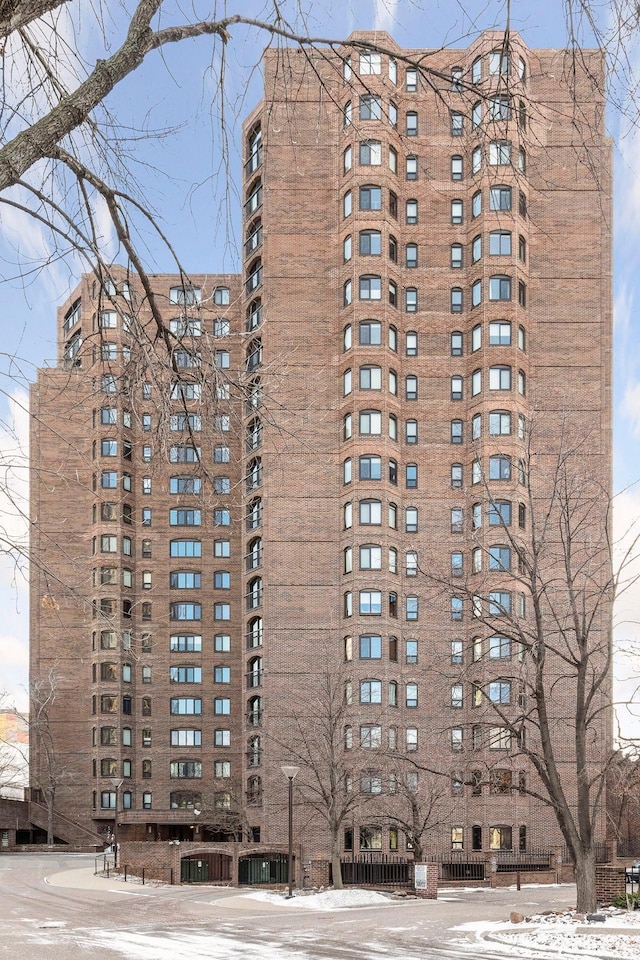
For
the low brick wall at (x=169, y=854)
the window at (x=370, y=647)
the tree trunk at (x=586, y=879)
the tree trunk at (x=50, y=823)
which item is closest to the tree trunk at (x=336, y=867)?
the low brick wall at (x=169, y=854)

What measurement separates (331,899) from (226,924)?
8890 millimetres

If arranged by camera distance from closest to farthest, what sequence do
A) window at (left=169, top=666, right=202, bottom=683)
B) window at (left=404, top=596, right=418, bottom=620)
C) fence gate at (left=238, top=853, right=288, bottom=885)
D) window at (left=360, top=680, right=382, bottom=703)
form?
fence gate at (left=238, top=853, right=288, bottom=885), window at (left=360, top=680, right=382, bottom=703), window at (left=404, top=596, right=418, bottom=620), window at (left=169, top=666, right=202, bottom=683)

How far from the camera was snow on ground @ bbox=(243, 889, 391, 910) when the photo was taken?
3875cm

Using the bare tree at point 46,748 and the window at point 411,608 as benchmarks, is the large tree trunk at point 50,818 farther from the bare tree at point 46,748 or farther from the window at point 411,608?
the window at point 411,608

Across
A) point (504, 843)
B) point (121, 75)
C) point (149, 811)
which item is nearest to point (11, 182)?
point (121, 75)

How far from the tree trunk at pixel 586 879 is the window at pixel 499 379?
135 ft

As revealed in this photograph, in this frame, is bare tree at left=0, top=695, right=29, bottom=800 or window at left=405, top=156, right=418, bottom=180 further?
bare tree at left=0, top=695, right=29, bottom=800

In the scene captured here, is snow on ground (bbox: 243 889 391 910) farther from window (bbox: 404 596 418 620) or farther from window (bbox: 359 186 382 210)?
window (bbox: 359 186 382 210)

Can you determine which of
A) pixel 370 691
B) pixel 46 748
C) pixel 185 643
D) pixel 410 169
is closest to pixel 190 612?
pixel 185 643

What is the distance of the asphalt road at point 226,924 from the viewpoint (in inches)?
971

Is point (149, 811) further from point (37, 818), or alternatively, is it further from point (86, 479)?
point (86, 479)

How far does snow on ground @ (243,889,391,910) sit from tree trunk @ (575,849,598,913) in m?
13.1

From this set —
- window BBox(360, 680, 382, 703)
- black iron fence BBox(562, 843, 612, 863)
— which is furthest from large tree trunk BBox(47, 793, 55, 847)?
black iron fence BBox(562, 843, 612, 863)

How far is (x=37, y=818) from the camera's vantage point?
8481cm
